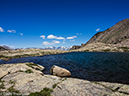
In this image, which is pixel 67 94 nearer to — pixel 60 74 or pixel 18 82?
pixel 18 82

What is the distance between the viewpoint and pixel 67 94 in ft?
34.3

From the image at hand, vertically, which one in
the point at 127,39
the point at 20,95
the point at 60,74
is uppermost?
the point at 127,39

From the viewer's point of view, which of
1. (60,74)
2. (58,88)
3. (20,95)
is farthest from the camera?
(60,74)

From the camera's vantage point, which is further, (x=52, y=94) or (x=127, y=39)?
(x=127, y=39)

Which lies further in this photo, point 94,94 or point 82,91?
point 82,91

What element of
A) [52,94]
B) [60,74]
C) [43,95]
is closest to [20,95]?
[43,95]

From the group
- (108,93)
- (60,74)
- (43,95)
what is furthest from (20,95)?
(60,74)

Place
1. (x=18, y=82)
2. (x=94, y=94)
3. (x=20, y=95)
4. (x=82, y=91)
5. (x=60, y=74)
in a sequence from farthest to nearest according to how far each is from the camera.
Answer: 1. (x=60, y=74)
2. (x=18, y=82)
3. (x=82, y=91)
4. (x=94, y=94)
5. (x=20, y=95)

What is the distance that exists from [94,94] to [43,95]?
7.02 meters

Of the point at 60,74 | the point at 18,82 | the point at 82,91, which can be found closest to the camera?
the point at 82,91

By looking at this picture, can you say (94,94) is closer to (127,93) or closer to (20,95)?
(127,93)

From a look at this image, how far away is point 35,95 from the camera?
978 cm

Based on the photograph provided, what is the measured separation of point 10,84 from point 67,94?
9.71 meters

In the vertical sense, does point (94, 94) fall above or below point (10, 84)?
below
